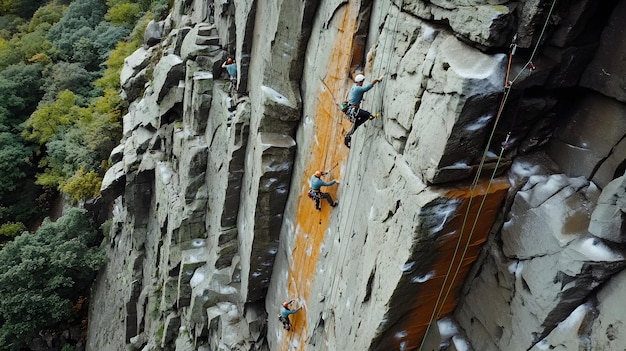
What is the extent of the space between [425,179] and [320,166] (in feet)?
14.1

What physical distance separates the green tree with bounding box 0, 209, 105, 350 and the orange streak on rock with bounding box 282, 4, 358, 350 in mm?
14400

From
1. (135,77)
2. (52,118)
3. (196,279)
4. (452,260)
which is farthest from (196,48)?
(52,118)

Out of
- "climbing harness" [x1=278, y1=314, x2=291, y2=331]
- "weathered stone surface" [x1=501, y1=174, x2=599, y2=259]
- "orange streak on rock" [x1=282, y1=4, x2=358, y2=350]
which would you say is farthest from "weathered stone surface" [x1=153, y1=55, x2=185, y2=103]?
"weathered stone surface" [x1=501, y1=174, x2=599, y2=259]

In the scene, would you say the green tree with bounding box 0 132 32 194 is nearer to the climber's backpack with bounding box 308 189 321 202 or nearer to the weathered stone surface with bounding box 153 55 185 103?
the weathered stone surface with bounding box 153 55 185 103

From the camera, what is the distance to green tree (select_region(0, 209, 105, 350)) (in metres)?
20.2

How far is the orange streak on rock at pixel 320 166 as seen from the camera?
9922 millimetres

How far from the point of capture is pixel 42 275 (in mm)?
21281

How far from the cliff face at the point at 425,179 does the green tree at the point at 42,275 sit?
1011cm

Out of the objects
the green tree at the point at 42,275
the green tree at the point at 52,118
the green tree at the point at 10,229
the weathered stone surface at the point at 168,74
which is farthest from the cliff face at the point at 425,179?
the green tree at the point at 52,118

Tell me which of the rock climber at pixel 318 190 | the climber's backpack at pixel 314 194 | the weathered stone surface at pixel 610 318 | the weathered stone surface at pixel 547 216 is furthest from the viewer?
the climber's backpack at pixel 314 194

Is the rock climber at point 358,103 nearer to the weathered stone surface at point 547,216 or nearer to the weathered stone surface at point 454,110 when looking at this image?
the weathered stone surface at point 454,110

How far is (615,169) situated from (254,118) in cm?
950

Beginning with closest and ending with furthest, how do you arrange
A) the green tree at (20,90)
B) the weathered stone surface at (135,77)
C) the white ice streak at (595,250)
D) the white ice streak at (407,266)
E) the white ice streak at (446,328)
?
the white ice streak at (595,250)
the white ice streak at (407,266)
the white ice streak at (446,328)
the weathered stone surface at (135,77)
the green tree at (20,90)

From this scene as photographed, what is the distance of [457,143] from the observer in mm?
6773
